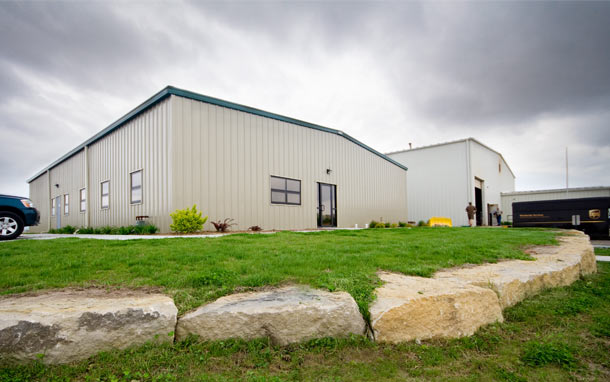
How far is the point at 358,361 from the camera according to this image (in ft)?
6.84

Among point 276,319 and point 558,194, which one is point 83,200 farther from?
point 558,194

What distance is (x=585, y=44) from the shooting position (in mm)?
11594

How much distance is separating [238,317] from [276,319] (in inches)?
11.4

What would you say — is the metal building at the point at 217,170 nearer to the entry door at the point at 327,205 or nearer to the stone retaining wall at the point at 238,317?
the entry door at the point at 327,205

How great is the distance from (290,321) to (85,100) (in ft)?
54.3

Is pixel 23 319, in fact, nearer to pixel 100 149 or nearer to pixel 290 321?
pixel 290 321

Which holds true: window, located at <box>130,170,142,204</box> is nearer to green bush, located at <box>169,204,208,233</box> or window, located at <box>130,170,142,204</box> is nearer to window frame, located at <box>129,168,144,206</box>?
window frame, located at <box>129,168,144,206</box>

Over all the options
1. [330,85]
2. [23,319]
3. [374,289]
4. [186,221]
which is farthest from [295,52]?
[23,319]

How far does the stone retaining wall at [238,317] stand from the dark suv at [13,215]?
7772 mm

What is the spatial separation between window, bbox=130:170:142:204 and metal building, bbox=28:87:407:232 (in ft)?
0.14

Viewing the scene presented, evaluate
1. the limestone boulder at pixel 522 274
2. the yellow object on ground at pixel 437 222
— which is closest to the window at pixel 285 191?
the yellow object on ground at pixel 437 222

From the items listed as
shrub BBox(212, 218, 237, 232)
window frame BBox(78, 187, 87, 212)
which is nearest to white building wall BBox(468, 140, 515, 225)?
shrub BBox(212, 218, 237, 232)

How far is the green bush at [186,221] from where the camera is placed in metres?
8.92

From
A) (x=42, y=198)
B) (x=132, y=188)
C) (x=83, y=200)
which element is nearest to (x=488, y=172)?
(x=132, y=188)
